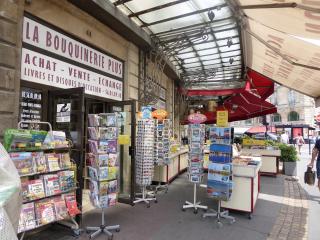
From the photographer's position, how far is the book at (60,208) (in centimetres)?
403

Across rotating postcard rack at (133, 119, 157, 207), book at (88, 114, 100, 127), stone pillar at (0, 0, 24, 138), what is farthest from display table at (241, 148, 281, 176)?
stone pillar at (0, 0, 24, 138)

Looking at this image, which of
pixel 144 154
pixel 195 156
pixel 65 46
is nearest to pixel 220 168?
pixel 195 156

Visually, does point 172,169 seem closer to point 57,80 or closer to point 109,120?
point 109,120

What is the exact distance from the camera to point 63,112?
4.83 metres

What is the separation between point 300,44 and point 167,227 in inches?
160

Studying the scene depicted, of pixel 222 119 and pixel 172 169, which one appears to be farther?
pixel 172 169

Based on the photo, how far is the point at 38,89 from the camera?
4719 millimetres

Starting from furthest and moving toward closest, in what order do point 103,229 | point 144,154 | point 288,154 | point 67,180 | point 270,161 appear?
point 288,154, point 270,161, point 144,154, point 103,229, point 67,180

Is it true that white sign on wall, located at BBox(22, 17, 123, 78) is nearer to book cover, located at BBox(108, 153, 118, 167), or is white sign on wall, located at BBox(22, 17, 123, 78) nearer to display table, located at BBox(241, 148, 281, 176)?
book cover, located at BBox(108, 153, 118, 167)

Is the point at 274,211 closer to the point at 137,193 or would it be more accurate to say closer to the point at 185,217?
the point at 185,217

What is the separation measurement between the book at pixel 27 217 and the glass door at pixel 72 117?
3.08ft

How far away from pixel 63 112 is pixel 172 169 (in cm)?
476

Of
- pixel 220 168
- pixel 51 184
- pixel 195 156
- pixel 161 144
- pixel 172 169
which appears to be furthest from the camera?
pixel 172 169

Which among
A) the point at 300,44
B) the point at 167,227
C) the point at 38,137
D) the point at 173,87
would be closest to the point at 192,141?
the point at 167,227
